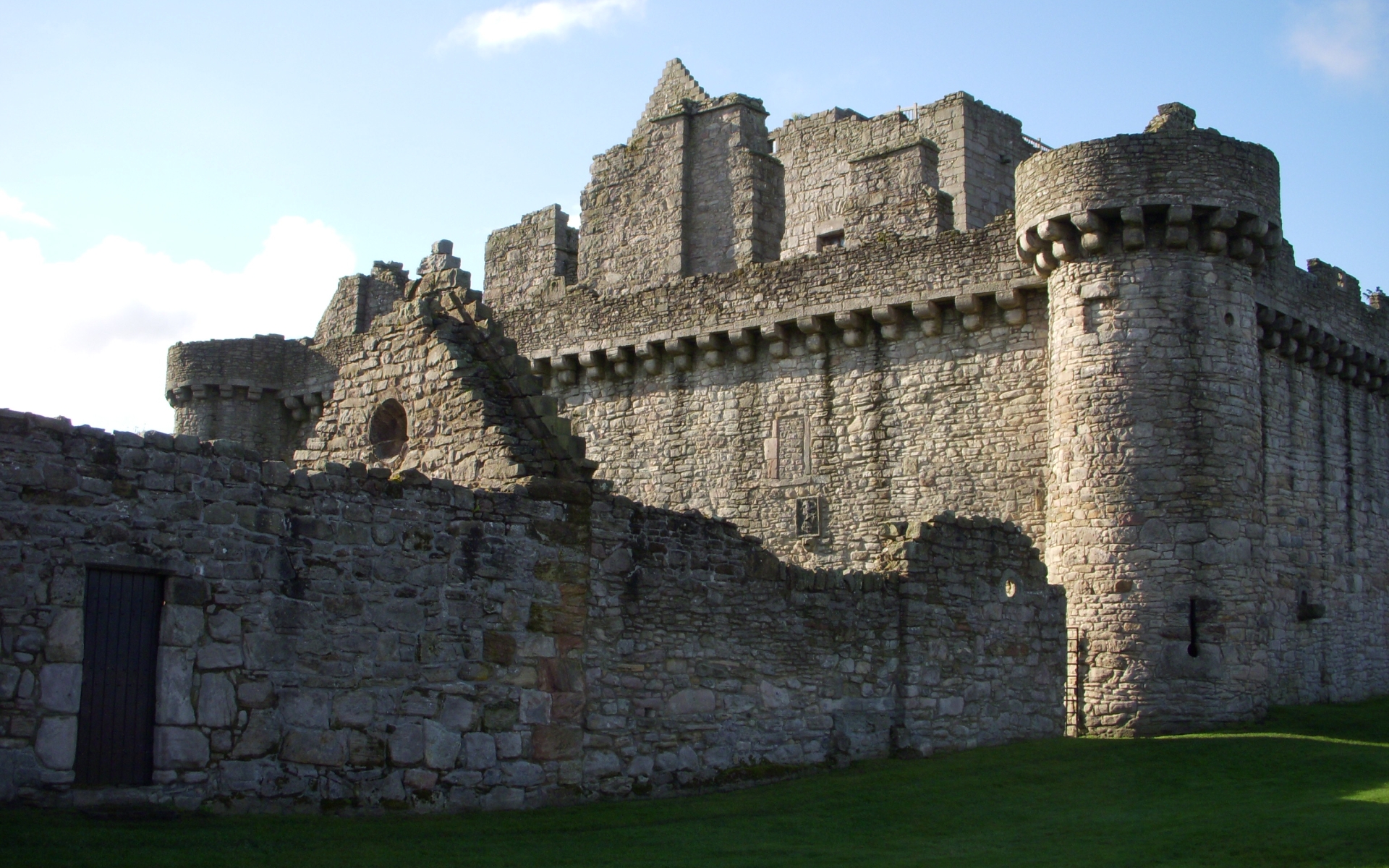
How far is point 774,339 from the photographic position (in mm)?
23781

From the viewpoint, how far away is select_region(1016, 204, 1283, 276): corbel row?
19.5 m

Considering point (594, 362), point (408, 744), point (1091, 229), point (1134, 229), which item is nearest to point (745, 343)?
point (594, 362)

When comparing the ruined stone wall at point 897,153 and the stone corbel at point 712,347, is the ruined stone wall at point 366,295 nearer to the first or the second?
the ruined stone wall at point 897,153

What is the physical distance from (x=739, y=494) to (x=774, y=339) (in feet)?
8.00

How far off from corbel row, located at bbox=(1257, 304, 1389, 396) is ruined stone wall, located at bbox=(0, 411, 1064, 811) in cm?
830

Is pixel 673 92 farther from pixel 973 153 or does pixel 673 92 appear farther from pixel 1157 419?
pixel 1157 419

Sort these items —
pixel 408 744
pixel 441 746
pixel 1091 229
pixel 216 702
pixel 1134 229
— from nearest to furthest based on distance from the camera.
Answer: pixel 216 702 → pixel 408 744 → pixel 441 746 → pixel 1134 229 → pixel 1091 229

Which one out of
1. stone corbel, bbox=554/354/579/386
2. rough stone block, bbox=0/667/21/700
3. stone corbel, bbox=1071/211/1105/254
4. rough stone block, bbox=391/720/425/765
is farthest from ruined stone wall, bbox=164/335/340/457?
rough stone block, bbox=0/667/21/700

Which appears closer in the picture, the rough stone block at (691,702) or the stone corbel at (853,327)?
the rough stone block at (691,702)

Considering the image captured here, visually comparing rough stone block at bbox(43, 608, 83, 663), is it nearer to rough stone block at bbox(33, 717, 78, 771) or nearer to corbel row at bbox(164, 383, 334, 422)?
rough stone block at bbox(33, 717, 78, 771)

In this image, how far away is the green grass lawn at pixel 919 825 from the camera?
31.9 ft

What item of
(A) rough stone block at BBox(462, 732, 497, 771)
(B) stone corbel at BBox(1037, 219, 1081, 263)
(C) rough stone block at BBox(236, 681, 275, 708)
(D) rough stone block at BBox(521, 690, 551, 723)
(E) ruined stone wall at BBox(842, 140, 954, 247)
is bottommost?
(A) rough stone block at BBox(462, 732, 497, 771)

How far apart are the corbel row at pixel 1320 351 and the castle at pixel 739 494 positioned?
0.30ft

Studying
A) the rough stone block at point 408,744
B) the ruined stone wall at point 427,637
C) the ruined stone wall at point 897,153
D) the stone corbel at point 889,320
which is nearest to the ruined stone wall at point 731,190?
the ruined stone wall at point 897,153
